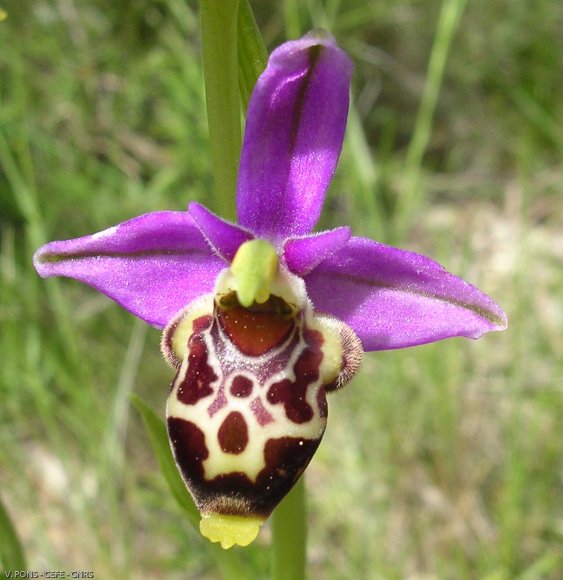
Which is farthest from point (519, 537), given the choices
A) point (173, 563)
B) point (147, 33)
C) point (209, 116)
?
point (147, 33)

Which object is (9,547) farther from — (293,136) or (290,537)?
(293,136)

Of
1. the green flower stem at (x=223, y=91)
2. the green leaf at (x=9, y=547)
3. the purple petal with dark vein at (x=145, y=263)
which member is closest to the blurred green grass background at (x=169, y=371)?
the green leaf at (x=9, y=547)

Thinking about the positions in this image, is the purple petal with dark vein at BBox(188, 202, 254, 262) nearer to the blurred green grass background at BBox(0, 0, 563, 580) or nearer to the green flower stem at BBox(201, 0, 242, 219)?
the green flower stem at BBox(201, 0, 242, 219)

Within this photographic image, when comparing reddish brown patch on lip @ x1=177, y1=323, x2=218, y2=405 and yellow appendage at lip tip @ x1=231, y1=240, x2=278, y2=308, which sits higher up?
yellow appendage at lip tip @ x1=231, y1=240, x2=278, y2=308

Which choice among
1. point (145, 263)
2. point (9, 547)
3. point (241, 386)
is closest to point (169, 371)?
point (9, 547)

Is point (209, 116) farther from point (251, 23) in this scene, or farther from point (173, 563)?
point (173, 563)

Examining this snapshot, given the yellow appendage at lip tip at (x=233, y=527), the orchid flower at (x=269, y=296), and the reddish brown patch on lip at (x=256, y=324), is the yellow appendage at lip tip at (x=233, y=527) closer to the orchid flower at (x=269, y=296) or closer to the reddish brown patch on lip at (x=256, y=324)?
the orchid flower at (x=269, y=296)

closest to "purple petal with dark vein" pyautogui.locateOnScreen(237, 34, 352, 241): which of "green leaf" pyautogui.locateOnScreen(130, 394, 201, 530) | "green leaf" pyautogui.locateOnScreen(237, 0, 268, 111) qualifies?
"green leaf" pyautogui.locateOnScreen(237, 0, 268, 111)
